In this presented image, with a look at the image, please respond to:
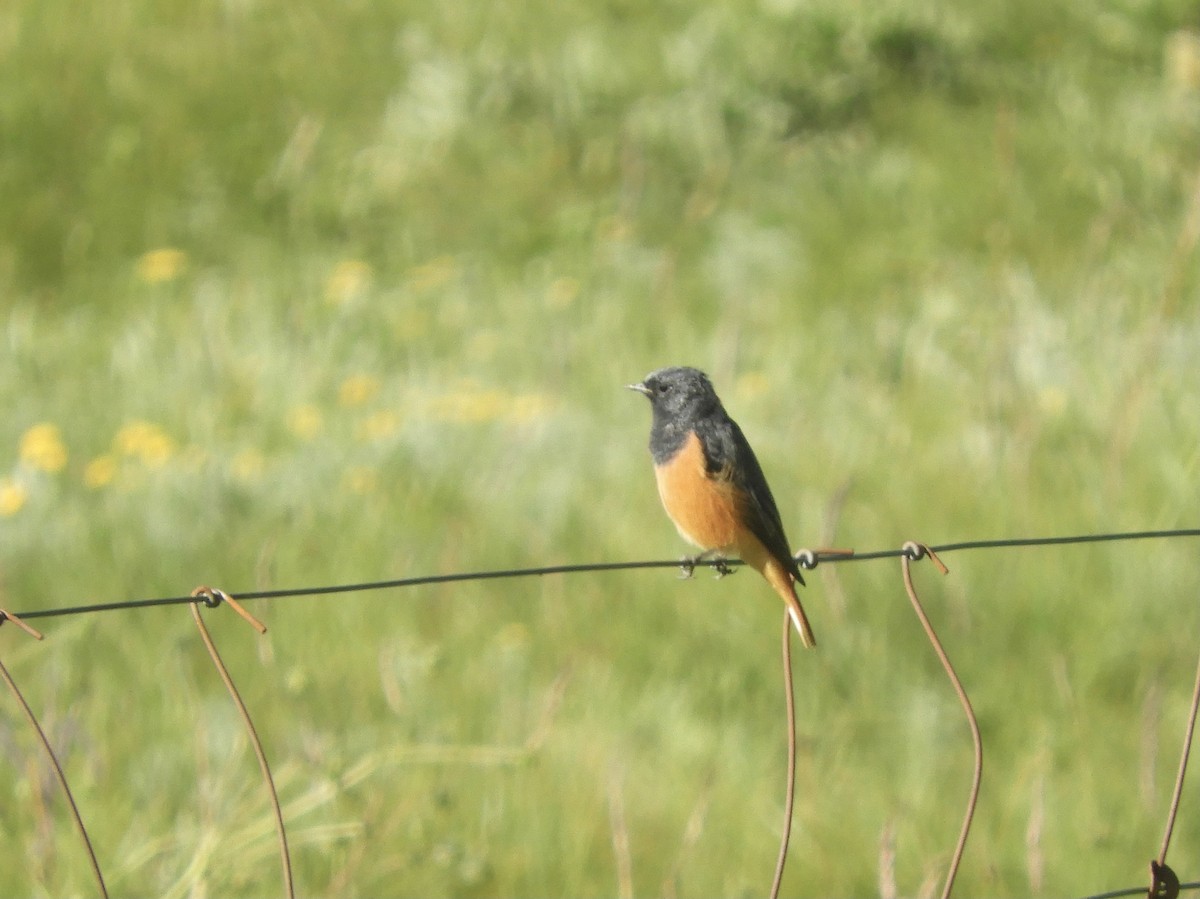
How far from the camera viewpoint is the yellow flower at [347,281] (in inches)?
299

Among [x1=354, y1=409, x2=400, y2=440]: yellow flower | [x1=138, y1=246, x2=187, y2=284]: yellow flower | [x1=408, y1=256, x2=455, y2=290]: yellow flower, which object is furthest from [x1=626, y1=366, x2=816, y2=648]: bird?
[x1=138, y1=246, x2=187, y2=284]: yellow flower

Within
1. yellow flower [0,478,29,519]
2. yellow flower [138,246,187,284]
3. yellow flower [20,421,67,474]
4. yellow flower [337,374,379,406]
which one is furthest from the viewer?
yellow flower [138,246,187,284]

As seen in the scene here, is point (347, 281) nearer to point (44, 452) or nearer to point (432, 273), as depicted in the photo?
point (432, 273)

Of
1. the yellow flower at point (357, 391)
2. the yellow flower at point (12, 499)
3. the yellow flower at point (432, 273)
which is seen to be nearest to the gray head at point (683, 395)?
the yellow flower at point (12, 499)

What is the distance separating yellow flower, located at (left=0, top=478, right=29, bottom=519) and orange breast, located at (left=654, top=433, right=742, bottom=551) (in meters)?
2.42

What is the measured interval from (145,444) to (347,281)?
184 centimetres

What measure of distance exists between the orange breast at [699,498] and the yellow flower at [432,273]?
3943 mm

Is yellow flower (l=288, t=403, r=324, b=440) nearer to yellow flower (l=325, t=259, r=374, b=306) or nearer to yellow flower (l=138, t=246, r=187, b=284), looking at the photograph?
yellow flower (l=325, t=259, r=374, b=306)

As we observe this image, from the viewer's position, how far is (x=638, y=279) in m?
7.80

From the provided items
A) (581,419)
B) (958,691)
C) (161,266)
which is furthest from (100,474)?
(958,691)

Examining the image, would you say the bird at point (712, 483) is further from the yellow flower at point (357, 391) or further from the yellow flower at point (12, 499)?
the yellow flower at point (357, 391)

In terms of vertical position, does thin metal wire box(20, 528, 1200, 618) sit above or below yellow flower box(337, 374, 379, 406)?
below

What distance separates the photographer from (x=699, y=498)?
3.98 m

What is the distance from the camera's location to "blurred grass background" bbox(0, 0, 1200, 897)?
421cm
